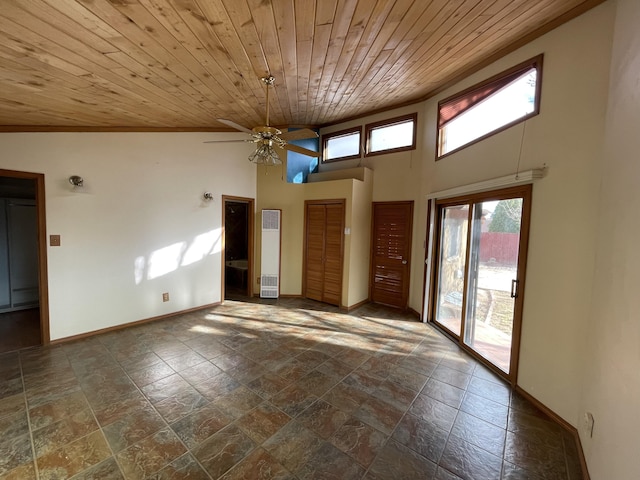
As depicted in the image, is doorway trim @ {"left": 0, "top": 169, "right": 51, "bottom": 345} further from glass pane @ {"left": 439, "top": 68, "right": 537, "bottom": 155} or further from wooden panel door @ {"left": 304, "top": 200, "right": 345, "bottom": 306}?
glass pane @ {"left": 439, "top": 68, "right": 537, "bottom": 155}

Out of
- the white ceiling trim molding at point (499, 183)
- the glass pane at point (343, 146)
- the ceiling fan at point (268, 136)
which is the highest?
the glass pane at point (343, 146)

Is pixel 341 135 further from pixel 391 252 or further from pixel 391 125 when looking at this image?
pixel 391 252

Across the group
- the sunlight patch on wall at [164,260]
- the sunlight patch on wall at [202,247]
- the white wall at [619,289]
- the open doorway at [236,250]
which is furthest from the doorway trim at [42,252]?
the white wall at [619,289]

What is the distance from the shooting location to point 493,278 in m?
2.98

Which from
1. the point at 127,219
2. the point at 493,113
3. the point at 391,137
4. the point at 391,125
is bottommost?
the point at 127,219

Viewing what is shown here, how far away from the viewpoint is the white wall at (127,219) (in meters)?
3.27

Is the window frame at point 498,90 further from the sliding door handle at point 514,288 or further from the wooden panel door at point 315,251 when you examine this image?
the wooden panel door at point 315,251

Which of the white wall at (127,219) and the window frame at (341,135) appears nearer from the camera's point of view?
the white wall at (127,219)

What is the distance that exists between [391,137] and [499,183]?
2615mm

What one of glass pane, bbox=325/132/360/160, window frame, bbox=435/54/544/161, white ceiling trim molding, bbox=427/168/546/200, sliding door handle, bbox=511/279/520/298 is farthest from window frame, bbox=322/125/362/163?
sliding door handle, bbox=511/279/520/298

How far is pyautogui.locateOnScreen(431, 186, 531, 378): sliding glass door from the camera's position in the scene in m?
2.62

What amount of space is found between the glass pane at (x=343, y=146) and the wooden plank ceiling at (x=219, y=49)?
5.63 ft

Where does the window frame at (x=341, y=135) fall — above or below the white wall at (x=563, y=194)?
above

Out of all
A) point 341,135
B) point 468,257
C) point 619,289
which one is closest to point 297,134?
point 468,257
